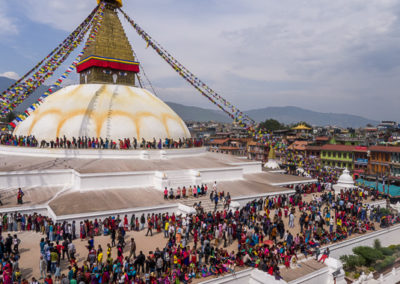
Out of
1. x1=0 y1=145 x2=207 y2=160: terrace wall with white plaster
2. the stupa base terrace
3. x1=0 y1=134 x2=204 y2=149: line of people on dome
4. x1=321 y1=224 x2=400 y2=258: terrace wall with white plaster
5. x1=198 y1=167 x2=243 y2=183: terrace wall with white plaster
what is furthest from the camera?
x1=0 y1=134 x2=204 y2=149: line of people on dome

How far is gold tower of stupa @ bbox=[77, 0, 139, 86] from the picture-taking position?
77.2 ft

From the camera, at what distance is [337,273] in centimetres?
1010

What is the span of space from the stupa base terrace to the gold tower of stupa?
25.2 ft

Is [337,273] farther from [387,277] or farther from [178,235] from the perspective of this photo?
[178,235]

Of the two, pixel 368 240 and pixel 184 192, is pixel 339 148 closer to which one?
pixel 368 240

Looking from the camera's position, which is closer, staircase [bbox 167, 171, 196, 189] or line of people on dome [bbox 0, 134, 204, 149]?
staircase [bbox 167, 171, 196, 189]

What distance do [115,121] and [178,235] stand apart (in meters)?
12.2

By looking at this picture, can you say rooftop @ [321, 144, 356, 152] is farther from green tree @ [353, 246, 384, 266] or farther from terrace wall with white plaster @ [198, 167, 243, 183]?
green tree @ [353, 246, 384, 266]

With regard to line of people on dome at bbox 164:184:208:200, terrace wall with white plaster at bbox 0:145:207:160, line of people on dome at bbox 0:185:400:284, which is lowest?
line of people on dome at bbox 0:185:400:284

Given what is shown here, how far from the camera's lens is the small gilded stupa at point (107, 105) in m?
20.3

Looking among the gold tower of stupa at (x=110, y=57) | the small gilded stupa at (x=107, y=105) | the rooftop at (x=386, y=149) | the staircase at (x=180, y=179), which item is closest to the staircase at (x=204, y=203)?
the staircase at (x=180, y=179)

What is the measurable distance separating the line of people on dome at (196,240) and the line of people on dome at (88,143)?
767 centimetres

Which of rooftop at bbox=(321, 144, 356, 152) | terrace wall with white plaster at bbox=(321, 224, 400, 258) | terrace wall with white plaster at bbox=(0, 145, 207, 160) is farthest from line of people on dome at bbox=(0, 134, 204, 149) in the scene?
rooftop at bbox=(321, 144, 356, 152)

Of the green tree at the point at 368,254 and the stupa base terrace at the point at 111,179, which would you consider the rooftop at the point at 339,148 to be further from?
the green tree at the point at 368,254
